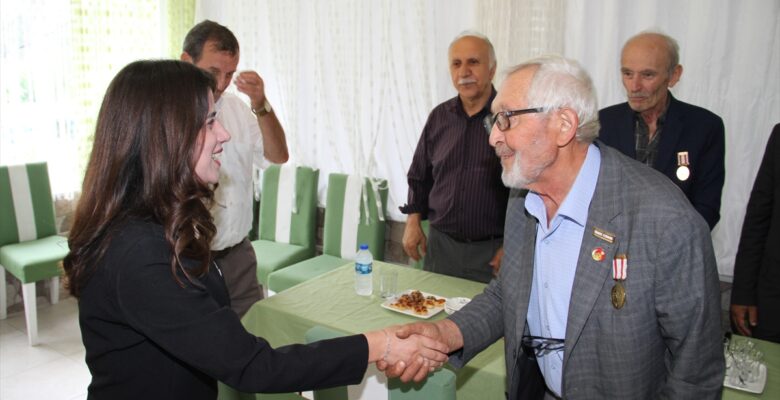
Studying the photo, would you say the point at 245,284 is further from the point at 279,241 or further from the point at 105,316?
the point at 279,241

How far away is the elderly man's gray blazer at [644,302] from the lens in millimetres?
1316

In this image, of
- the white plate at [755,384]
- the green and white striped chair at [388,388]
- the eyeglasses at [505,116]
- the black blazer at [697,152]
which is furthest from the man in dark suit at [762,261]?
the green and white striped chair at [388,388]

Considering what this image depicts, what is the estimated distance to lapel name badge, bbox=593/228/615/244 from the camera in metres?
1.38

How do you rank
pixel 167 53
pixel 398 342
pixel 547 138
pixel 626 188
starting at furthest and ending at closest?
Result: pixel 167 53
pixel 398 342
pixel 547 138
pixel 626 188

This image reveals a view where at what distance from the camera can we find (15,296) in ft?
15.7

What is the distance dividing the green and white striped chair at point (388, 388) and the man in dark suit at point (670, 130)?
173cm

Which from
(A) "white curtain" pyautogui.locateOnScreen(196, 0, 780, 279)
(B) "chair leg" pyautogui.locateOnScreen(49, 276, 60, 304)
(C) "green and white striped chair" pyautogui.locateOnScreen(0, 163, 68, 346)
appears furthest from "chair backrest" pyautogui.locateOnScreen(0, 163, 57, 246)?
(A) "white curtain" pyautogui.locateOnScreen(196, 0, 780, 279)

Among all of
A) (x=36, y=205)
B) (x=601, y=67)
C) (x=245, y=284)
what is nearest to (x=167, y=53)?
(x=36, y=205)

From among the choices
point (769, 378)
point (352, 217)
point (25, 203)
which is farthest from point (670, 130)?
point (25, 203)

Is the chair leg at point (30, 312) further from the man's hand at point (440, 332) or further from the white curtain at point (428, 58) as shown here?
the man's hand at point (440, 332)

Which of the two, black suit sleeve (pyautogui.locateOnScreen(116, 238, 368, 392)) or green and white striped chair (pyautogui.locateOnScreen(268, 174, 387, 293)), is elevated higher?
black suit sleeve (pyautogui.locateOnScreen(116, 238, 368, 392))

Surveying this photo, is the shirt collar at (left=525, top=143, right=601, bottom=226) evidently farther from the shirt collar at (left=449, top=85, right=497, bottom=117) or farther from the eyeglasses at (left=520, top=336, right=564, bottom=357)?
the shirt collar at (left=449, top=85, right=497, bottom=117)

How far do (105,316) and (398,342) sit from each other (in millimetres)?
795

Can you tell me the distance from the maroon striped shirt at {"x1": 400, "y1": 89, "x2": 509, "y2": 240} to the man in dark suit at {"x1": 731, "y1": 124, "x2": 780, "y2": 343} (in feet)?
3.83
